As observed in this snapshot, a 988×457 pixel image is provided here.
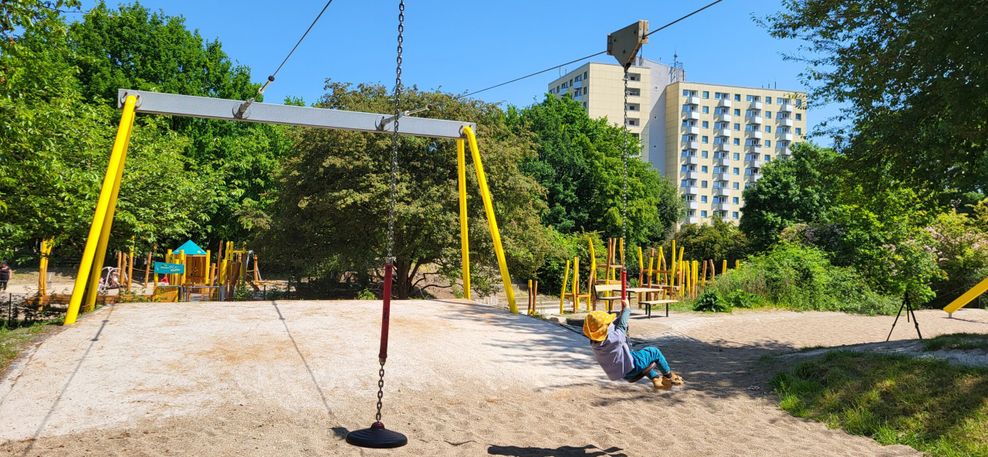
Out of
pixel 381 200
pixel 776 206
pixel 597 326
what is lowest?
pixel 597 326

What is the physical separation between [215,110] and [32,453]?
710 cm

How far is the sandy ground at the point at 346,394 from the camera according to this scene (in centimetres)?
627

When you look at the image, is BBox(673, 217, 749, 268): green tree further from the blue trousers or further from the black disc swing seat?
the black disc swing seat

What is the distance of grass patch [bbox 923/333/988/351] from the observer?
901 centimetres

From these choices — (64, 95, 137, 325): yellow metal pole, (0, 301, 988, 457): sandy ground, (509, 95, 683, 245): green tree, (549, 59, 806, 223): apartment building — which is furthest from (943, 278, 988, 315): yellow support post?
(549, 59, 806, 223): apartment building

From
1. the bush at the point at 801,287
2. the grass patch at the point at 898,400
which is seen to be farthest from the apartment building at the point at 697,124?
the grass patch at the point at 898,400

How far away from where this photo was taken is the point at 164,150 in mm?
23469

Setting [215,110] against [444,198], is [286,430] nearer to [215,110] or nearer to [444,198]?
[215,110]

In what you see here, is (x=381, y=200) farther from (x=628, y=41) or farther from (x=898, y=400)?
(x=898, y=400)

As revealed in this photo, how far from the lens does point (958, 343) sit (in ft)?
30.3

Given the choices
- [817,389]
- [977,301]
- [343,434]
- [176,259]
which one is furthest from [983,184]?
[176,259]

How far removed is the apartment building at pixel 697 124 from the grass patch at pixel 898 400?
7598cm

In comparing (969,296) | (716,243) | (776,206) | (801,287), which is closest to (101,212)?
(969,296)

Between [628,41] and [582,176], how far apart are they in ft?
128
